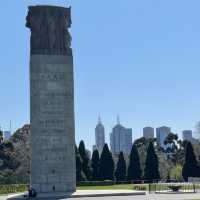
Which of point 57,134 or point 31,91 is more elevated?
point 31,91

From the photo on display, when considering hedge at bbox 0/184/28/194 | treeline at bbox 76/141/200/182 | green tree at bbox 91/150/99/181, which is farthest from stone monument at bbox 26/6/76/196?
green tree at bbox 91/150/99/181

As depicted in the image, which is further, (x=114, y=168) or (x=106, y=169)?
(x=114, y=168)

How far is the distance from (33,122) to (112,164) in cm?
3387

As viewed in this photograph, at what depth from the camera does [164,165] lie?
92062 millimetres

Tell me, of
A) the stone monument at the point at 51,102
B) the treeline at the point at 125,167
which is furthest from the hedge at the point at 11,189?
the treeline at the point at 125,167

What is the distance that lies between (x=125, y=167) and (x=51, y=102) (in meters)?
36.4

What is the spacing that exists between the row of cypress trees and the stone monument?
2978 centimetres

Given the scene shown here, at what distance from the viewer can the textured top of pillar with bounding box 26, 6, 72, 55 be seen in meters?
45.9

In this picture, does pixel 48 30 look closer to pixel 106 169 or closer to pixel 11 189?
pixel 11 189

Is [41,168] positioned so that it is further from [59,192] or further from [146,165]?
[146,165]

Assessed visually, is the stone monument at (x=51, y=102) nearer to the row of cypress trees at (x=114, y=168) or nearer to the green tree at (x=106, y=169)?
the row of cypress trees at (x=114, y=168)

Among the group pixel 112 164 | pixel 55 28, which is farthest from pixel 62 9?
pixel 112 164

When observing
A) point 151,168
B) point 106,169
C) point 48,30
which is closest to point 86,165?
point 106,169

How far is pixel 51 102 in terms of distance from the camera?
4500cm
